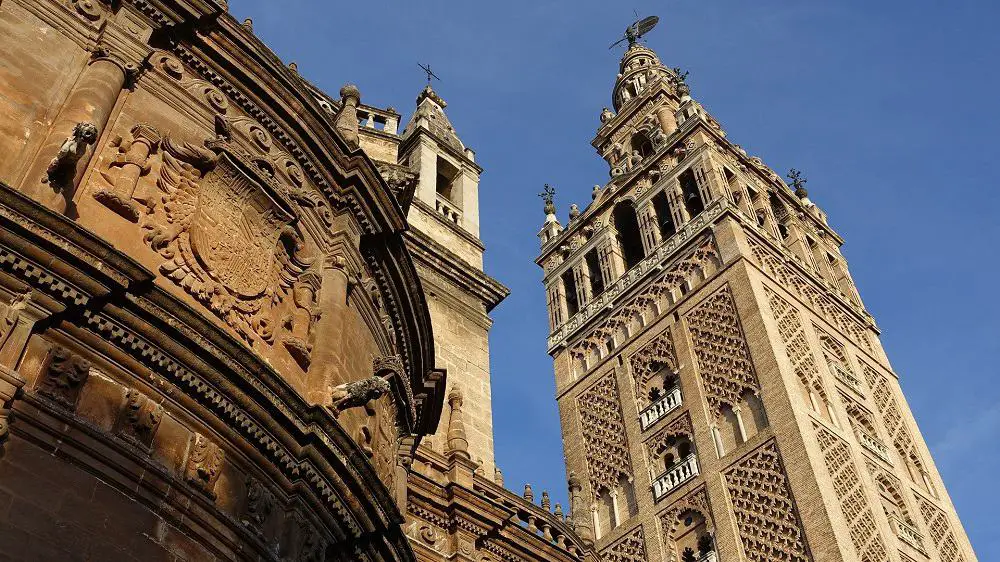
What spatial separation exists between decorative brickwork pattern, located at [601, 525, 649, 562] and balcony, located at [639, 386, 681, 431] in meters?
3.46

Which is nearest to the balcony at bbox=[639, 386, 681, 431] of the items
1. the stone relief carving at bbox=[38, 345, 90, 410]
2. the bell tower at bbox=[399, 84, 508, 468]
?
the bell tower at bbox=[399, 84, 508, 468]

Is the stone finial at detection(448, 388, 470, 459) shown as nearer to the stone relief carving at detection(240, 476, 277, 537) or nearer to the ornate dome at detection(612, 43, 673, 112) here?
the stone relief carving at detection(240, 476, 277, 537)

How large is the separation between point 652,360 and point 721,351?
9.57ft

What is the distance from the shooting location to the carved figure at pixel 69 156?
828 centimetres

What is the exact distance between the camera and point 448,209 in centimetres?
2159

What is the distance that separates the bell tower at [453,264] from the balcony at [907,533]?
13308mm

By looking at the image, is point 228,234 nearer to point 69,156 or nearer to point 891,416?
point 69,156

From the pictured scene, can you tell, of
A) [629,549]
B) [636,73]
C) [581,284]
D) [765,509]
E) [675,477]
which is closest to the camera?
[765,509]

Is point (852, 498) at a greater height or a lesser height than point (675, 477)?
lesser

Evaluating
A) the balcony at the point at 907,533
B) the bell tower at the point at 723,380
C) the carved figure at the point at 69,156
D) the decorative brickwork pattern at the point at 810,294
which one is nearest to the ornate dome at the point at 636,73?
the bell tower at the point at 723,380

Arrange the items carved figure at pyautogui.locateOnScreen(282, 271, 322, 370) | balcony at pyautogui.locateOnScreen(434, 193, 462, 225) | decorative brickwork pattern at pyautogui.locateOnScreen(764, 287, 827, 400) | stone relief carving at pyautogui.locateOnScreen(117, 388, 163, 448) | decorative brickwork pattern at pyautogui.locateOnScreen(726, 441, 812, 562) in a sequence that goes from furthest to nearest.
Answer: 1. decorative brickwork pattern at pyautogui.locateOnScreen(764, 287, 827, 400)
2. decorative brickwork pattern at pyautogui.locateOnScreen(726, 441, 812, 562)
3. balcony at pyautogui.locateOnScreen(434, 193, 462, 225)
4. carved figure at pyautogui.locateOnScreen(282, 271, 322, 370)
5. stone relief carving at pyautogui.locateOnScreen(117, 388, 163, 448)

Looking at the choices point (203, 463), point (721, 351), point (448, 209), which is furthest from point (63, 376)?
point (721, 351)

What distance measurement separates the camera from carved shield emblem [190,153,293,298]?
961 centimetres

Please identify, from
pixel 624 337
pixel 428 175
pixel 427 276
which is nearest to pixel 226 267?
pixel 427 276
